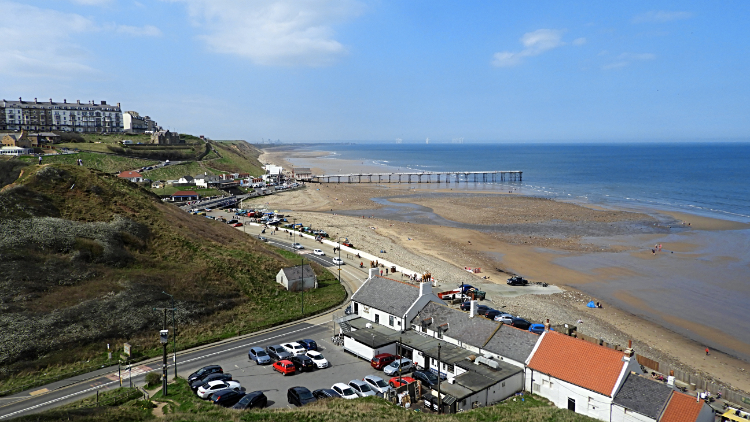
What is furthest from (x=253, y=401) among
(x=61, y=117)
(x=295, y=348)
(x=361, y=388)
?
(x=61, y=117)

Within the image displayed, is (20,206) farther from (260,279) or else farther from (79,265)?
(260,279)

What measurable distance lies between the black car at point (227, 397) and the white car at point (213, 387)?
1.56 feet

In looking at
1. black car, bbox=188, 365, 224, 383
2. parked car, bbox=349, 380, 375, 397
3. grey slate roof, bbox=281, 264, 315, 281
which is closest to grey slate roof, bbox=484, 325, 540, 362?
parked car, bbox=349, 380, 375, 397

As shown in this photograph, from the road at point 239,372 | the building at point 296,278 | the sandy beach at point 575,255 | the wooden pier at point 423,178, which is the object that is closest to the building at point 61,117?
the wooden pier at point 423,178

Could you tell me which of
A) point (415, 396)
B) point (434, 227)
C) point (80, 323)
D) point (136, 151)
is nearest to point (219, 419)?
point (415, 396)

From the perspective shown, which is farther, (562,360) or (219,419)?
(562,360)

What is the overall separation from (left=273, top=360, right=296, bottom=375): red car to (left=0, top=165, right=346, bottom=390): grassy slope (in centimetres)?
686

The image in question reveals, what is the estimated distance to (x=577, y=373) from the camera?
2216 centimetres

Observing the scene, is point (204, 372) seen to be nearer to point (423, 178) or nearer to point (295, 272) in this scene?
point (295, 272)

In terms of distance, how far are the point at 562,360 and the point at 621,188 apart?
385ft

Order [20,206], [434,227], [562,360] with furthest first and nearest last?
[434,227], [20,206], [562,360]

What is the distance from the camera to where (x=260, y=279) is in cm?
4034

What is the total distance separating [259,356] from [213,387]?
14.8ft

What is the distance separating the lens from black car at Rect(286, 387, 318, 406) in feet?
70.5
